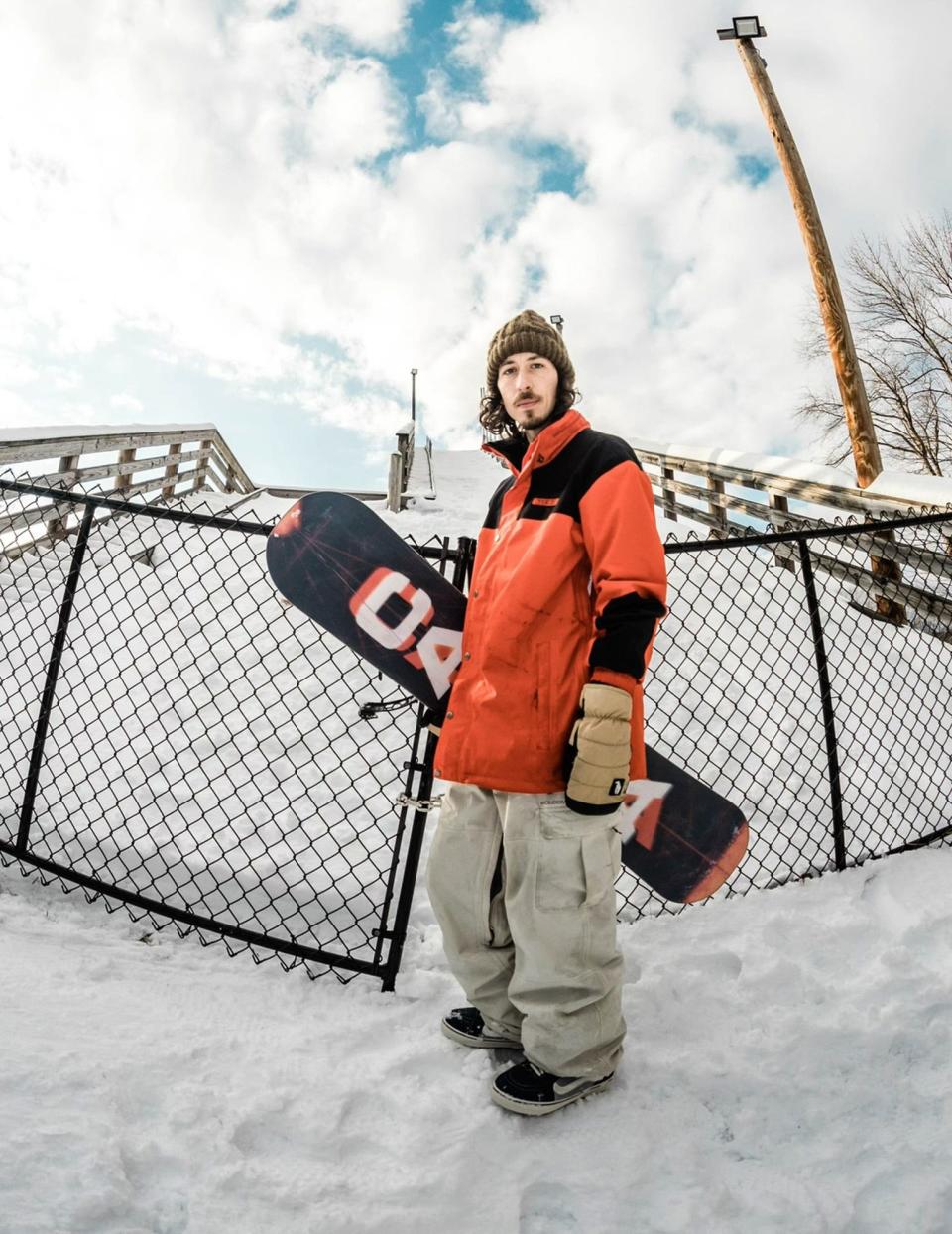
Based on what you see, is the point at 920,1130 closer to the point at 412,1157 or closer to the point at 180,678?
the point at 412,1157

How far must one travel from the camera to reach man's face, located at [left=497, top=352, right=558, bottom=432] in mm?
1806

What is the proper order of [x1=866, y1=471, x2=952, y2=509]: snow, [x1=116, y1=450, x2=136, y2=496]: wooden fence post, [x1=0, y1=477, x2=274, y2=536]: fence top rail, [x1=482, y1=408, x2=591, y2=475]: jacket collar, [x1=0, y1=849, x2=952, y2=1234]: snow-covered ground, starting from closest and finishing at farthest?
1. [x1=0, y1=849, x2=952, y2=1234]: snow-covered ground
2. [x1=482, y1=408, x2=591, y2=475]: jacket collar
3. [x1=0, y1=477, x2=274, y2=536]: fence top rail
4. [x1=866, y1=471, x2=952, y2=509]: snow
5. [x1=116, y1=450, x2=136, y2=496]: wooden fence post

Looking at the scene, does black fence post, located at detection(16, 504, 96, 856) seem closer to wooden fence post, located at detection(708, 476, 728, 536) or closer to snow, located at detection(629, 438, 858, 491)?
snow, located at detection(629, 438, 858, 491)

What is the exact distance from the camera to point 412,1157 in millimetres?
1383

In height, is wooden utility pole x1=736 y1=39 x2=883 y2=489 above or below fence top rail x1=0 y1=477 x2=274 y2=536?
above

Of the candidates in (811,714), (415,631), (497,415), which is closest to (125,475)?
(497,415)

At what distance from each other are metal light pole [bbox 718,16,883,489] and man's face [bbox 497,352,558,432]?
5.77 meters

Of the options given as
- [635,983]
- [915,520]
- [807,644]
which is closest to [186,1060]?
[635,983]

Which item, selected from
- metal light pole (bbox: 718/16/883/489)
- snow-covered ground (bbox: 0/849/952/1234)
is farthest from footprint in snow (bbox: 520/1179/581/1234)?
metal light pole (bbox: 718/16/883/489)

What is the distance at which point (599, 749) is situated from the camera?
4.62 feet

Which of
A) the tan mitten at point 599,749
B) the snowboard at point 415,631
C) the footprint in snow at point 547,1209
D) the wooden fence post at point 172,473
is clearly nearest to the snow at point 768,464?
the snowboard at point 415,631

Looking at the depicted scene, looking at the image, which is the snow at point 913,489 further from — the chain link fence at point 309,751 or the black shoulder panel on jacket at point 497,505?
the black shoulder panel on jacket at point 497,505

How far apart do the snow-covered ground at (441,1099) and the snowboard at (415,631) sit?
366 mm

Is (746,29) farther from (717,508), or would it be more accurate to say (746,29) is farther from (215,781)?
(215,781)
